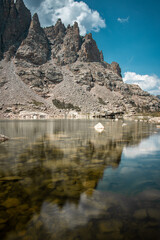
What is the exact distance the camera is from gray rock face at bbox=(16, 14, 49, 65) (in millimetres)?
176375

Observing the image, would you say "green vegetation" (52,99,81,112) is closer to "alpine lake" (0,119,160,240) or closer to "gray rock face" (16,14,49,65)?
"gray rock face" (16,14,49,65)

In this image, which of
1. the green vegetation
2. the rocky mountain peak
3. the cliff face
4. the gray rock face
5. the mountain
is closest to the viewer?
the mountain

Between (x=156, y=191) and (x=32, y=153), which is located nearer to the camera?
(x=156, y=191)

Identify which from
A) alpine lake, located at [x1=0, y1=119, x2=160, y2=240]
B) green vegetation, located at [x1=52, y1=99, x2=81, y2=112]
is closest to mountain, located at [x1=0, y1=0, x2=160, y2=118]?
green vegetation, located at [x1=52, y1=99, x2=81, y2=112]

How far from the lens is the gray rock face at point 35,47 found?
176 m

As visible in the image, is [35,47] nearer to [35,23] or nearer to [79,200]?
[35,23]

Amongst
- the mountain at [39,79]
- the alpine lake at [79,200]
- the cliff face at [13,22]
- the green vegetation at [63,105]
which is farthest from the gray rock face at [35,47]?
Result: the alpine lake at [79,200]

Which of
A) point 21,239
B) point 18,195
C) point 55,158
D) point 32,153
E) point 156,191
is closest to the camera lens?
point 21,239

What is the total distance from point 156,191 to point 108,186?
5.62ft

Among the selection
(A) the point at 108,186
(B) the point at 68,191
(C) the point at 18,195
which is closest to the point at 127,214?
(A) the point at 108,186

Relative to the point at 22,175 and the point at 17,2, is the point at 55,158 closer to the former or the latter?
the point at 22,175

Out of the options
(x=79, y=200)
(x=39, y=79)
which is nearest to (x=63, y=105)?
(x=39, y=79)

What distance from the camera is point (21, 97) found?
460ft

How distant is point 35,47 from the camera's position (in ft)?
606
